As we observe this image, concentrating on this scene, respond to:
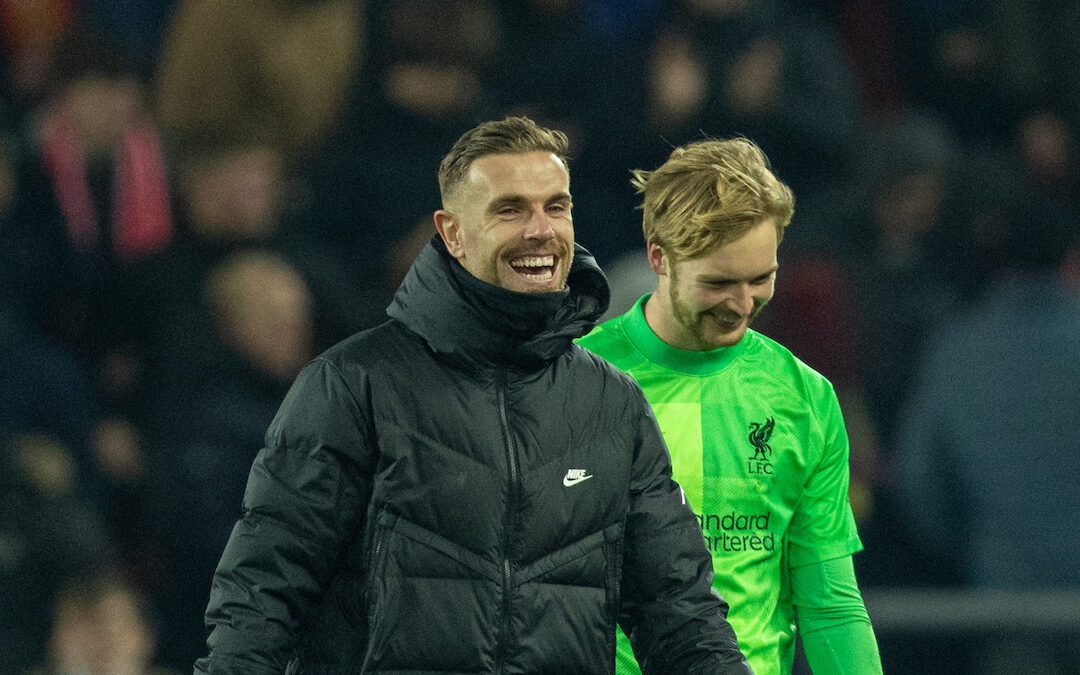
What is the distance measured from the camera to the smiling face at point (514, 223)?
268cm

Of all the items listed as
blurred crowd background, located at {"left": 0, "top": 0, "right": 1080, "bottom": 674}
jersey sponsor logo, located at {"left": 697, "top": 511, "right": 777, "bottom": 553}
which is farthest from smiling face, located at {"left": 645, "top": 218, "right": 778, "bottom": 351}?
blurred crowd background, located at {"left": 0, "top": 0, "right": 1080, "bottom": 674}

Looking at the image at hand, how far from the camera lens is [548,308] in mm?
2646

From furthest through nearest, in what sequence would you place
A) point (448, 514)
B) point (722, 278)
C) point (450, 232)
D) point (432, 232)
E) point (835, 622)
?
point (432, 232)
point (835, 622)
point (722, 278)
point (450, 232)
point (448, 514)

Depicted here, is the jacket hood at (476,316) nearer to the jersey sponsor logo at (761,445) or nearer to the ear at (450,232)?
the ear at (450,232)

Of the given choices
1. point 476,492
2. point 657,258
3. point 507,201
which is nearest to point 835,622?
point 657,258

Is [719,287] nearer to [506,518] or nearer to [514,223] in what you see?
[514,223]

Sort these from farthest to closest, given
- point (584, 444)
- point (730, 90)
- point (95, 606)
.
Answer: point (730, 90) < point (95, 606) < point (584, 444)

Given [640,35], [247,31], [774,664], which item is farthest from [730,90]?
[774,664]

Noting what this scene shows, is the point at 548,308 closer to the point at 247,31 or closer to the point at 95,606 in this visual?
the point at 95,606

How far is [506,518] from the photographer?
2.58 metres

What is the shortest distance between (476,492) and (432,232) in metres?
3.79

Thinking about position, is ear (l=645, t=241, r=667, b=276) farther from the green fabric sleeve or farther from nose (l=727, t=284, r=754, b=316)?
the green fabric sleeve

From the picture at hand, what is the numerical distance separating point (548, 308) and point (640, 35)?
454cm

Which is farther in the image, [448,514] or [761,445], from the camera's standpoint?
[761,445]
